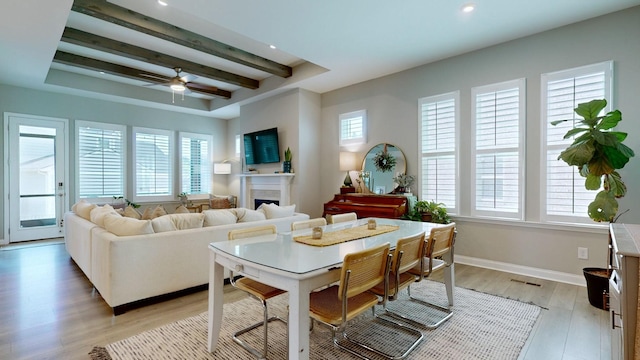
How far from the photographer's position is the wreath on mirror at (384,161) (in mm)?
5113

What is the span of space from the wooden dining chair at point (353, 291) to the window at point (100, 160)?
660 cm

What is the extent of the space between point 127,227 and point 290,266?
212 cm

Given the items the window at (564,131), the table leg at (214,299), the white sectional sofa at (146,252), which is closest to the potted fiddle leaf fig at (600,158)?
the window at (564,131)

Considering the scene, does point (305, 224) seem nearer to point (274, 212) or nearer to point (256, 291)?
point (256, 291)

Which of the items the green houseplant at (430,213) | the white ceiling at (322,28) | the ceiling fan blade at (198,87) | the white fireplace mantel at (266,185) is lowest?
the green houseplant at (430,213)

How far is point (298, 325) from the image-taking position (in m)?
1.50

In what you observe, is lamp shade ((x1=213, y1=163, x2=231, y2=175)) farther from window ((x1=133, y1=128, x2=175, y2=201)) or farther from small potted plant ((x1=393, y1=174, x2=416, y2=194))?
small potted plant ((x1=393, y1=174, x2=416, y2=194))

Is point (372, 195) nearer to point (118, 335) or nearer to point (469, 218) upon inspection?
point (469, 218)

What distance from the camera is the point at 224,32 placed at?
14.1 feet

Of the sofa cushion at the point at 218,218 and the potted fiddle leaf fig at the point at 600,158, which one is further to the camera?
the sofa cushion at the point at 218,218

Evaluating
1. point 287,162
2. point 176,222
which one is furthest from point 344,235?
point 287,162

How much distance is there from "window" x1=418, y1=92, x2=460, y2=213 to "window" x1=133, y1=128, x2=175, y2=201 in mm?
6097

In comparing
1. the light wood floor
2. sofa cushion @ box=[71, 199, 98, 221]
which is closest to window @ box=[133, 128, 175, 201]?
sofa cushion @ box=[71, 199, 98, 221]

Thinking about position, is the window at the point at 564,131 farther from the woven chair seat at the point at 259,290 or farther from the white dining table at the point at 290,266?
the woven chair seat at the point at 259,290
